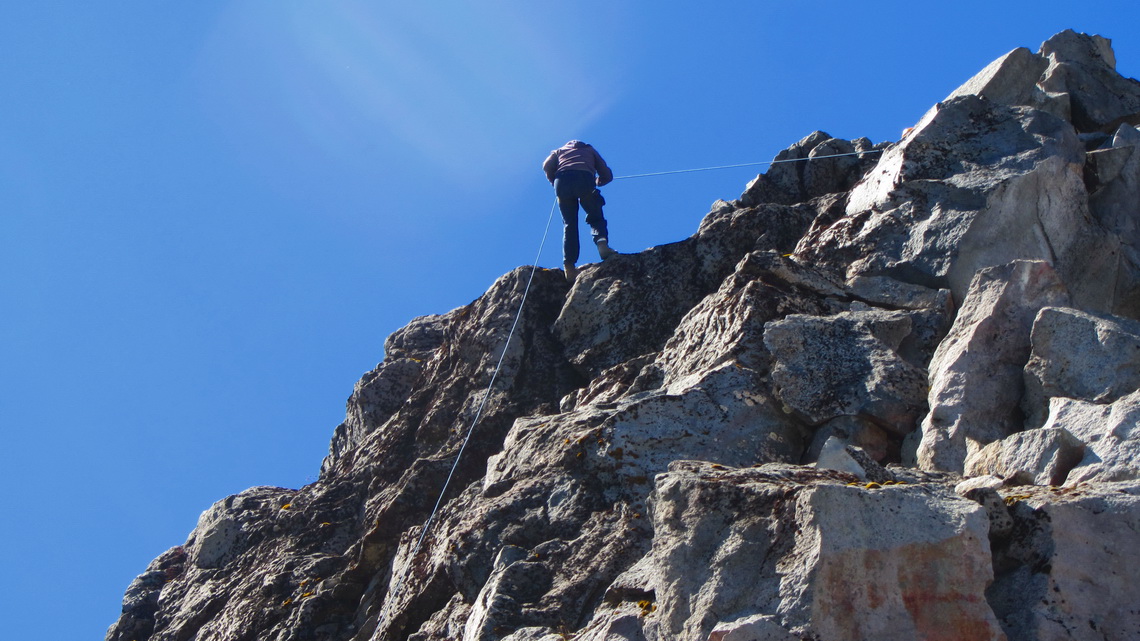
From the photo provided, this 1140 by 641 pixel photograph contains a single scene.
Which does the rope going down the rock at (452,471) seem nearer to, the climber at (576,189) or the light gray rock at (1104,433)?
the climber at (576,189)

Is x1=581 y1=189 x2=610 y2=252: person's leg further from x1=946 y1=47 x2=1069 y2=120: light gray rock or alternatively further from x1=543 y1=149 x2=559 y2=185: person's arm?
x1=946 y1=47 x2=1069 y2=120: light gray rock

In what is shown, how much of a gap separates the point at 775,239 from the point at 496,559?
25.0 ft

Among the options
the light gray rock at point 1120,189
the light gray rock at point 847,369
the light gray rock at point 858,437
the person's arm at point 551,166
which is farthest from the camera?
the person's arm at point 551,166

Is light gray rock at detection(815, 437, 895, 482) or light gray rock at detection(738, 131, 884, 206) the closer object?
light gray rock at detection(815, 437, 895, 482)

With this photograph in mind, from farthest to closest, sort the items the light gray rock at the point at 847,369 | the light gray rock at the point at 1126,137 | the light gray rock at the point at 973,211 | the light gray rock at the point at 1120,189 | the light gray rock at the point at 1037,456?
1. the light gray rock at the point at 1126,137
2. the light gray rock at the point at 1120,189
3. the light gray rock at the point at 973,211
4. the light gray rock at the point at 847,369
5. the light gray rock at the point at 1037,456

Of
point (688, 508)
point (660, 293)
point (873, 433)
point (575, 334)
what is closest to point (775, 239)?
point (660, 293)

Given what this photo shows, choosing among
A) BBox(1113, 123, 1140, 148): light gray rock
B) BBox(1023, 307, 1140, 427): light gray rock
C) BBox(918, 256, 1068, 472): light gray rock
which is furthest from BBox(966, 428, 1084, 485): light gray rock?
BBox(1113, 123, 1140, 148): light gray rock

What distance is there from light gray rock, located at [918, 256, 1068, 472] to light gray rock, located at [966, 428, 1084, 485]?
0.63 meters

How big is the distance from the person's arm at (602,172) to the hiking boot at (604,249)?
2.07 metres

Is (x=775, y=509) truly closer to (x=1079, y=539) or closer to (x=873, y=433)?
(x=1079, y=539)

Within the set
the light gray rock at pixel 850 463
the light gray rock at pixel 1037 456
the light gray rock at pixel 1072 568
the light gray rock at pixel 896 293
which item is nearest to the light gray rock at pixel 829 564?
the light gray rock at pixel 1072 568

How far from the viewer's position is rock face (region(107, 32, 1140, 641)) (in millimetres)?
8086

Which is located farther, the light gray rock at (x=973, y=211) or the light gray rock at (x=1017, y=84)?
the light gray rock at (x=1017, y=84)

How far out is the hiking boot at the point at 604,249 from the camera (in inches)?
693
